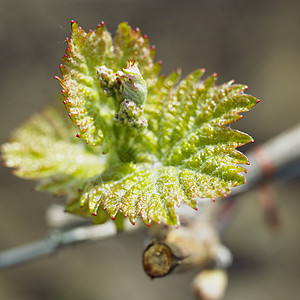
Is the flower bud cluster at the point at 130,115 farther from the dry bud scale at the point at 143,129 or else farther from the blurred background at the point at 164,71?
the blurred background at the point at 164,71

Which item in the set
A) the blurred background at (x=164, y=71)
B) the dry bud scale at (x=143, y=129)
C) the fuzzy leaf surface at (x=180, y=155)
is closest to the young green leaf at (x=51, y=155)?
the dry bud scale at (x=143, y=129)

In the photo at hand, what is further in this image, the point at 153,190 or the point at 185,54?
the point at 185,54

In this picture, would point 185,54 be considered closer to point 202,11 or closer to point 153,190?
point 202,11

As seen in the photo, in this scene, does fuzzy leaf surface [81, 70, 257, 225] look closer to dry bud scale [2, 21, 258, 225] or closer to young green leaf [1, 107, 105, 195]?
dry bud scale [2, 21, 258, 225]

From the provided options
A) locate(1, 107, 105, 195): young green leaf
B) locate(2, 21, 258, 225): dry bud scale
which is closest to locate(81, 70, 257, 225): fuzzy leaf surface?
locate(2, 21, 258, 225): dry bud scale

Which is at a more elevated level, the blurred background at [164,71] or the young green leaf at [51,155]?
the blurred background at [164,71]

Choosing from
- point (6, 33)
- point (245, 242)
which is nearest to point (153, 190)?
point (245, 242)
